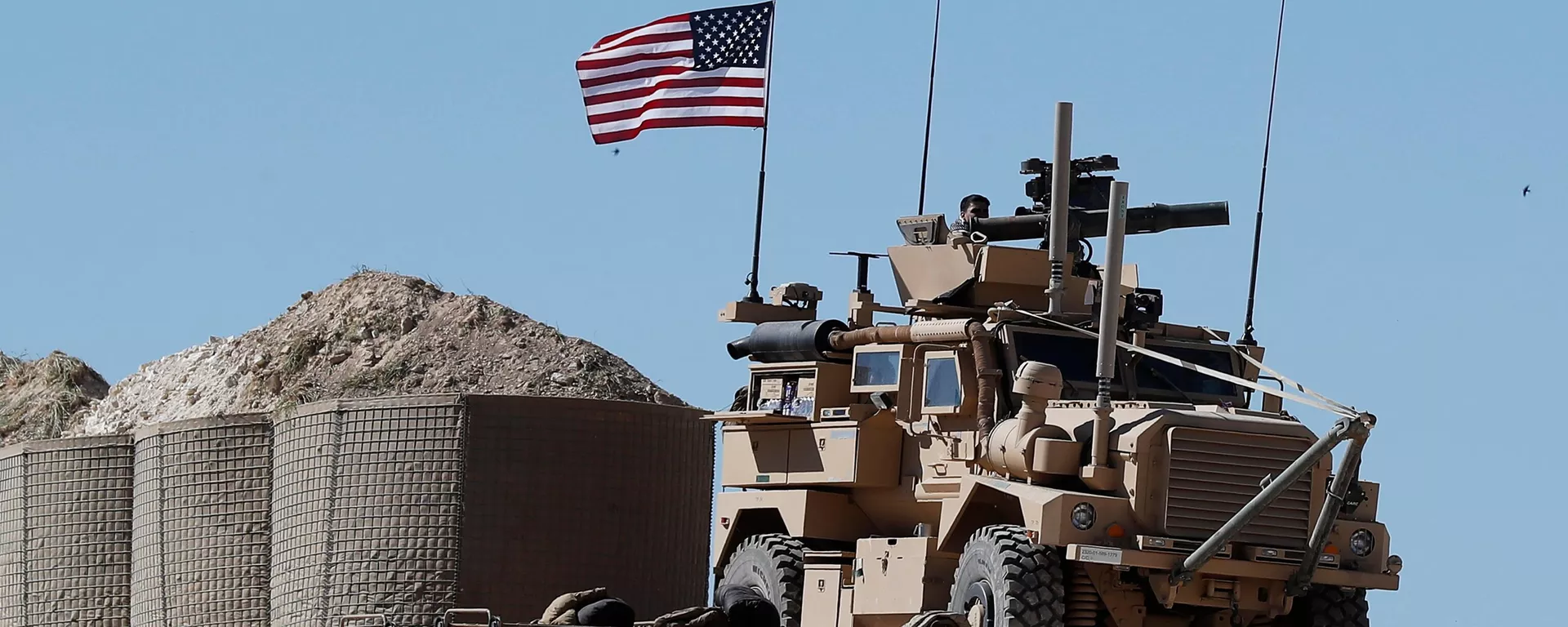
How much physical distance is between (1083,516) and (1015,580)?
1.97 feet

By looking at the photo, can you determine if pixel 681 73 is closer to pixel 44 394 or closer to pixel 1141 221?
pixel 1141 221

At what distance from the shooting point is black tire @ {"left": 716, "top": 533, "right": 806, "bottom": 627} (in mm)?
20078

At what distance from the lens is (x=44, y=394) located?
3247 cm

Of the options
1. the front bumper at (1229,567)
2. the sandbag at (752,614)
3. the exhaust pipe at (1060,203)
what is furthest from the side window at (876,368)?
the front bumper at (1229,567)

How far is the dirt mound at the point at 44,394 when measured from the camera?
31578 mm

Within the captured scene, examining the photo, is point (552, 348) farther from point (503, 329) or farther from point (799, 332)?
point (799, 332)

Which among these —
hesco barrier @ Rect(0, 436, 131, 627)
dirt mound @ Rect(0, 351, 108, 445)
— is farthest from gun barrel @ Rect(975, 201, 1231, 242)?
dirt mound @ Rect(0, 351, 108, 445)

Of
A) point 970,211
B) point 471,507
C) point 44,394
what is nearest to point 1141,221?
→ point 970,211

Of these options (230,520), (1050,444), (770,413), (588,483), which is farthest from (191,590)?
(1050,444)

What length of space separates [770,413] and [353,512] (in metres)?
3.33

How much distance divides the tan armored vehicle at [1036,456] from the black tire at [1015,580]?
16 mm

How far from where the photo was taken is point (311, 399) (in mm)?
26844

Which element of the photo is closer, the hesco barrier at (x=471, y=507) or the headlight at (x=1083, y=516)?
the headlight at (x=1083, y=516)

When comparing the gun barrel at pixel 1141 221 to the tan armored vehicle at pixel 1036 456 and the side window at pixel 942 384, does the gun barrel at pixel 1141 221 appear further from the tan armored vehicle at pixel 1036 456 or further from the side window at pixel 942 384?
the side window at pixel 942 384
